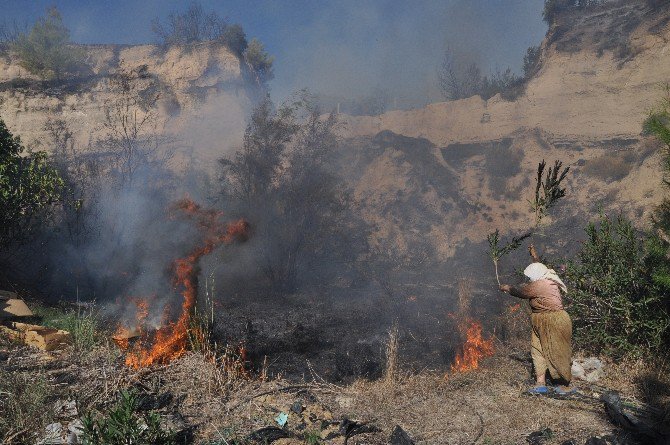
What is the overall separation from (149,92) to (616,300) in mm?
31120

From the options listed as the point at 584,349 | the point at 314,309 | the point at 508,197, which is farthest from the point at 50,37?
the point at 584,349

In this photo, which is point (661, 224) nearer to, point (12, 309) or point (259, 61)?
point (12, 309)

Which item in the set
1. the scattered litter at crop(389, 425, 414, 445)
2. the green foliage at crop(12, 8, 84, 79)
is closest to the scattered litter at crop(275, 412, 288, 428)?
the scattered litter at crop(389, 425, 414, 445)

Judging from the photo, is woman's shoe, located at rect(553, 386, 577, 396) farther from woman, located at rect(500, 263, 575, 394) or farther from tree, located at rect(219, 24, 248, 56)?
tree, located at rect(219, 24, 248, 56)

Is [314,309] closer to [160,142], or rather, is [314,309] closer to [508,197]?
[508,197]

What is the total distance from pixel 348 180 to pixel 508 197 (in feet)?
33.5

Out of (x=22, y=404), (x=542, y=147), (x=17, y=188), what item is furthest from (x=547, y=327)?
(x=542, y=147)

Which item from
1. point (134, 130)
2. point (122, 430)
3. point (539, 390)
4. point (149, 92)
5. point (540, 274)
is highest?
point (149, 92)

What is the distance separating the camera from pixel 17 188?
39.1ft

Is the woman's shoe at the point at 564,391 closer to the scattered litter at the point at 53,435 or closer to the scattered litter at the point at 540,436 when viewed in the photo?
the scattered litter at the point at 540,436

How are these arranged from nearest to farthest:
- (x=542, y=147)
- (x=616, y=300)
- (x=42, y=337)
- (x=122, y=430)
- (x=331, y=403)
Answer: (x=122, y=430), (x=331, y=403), (x=616, y=300), (x=42, y=337), (x=542, y=147)

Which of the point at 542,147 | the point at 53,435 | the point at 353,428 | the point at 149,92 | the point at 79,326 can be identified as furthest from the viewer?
the point at 149,92

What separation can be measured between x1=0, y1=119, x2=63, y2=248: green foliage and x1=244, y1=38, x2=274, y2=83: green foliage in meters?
28.3

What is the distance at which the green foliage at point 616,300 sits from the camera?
615 centimetres
